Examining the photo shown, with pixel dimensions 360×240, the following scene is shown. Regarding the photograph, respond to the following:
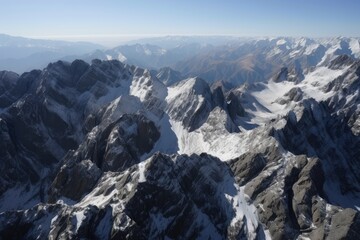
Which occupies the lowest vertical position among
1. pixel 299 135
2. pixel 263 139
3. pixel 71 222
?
pixel 299 135

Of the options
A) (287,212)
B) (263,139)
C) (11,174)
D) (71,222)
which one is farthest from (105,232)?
(11,174)

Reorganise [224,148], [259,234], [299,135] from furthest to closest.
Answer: [299,135], [224,148], [259,234]

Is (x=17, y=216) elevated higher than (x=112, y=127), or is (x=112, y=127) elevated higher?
(x=17, y=216)

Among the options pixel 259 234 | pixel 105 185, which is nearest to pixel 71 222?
pixel 105 185

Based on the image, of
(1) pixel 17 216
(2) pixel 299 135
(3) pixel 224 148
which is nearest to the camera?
(1) pixel 17 216

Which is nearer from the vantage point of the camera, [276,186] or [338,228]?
[338,228]

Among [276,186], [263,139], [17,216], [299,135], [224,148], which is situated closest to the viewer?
[17,216]

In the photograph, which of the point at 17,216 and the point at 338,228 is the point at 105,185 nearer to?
the point at 17,216

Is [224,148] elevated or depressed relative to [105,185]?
depressed

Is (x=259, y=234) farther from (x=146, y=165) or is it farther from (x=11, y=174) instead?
(x=11, y=174)
